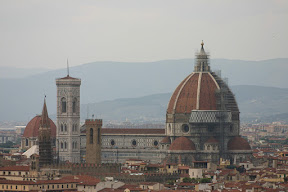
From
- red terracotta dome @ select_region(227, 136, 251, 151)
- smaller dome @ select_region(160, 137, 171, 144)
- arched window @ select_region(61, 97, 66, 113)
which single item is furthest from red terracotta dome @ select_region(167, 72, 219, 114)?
arched window @ select_region(61, 97, 66, 113)

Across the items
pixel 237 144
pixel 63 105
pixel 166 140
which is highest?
pixel 63 105

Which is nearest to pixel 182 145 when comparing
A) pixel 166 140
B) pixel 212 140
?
pixel 212 140

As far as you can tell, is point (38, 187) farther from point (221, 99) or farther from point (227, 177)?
point (221, 99)

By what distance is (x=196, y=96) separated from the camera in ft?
517

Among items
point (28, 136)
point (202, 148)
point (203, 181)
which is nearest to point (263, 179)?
point (203, 181)

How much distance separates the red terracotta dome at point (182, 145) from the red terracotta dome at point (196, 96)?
4667mm

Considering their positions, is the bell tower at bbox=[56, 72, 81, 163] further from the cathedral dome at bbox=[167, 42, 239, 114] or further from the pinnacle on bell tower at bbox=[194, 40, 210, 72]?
the pinnacle on bell tower at bbox=[194, 40, 210, 72]

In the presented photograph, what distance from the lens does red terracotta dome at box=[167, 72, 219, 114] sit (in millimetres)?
157500

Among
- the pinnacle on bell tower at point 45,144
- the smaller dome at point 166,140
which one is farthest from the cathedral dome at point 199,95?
the pinnacle on bell tower at point 45,144

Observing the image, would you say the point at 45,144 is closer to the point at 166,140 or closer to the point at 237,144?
the point at 166,140

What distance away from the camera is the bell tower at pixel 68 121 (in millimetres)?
166125

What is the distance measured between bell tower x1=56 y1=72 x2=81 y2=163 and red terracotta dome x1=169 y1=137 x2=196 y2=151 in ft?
52.6

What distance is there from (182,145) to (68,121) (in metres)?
20.9

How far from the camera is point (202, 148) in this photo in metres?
155
